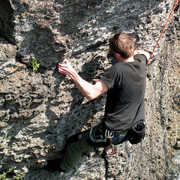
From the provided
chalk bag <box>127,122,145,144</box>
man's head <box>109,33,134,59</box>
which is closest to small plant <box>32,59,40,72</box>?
man's head <box>109,33,134,59</box>

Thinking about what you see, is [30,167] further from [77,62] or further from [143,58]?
[143,58]

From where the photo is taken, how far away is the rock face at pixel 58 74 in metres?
3.41

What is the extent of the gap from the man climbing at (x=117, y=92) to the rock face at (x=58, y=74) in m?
0.35

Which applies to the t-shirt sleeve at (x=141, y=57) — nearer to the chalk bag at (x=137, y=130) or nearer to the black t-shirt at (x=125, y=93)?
the black t-shirt at (x=125, y=93)

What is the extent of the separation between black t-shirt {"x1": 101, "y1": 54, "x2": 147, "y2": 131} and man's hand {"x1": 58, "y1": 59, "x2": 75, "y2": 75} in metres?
0.56

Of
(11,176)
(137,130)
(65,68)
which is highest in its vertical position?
(65,68)

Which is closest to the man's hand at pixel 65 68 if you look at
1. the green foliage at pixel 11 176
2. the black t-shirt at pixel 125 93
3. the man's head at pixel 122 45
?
the black t-shirt at pixel 125 93

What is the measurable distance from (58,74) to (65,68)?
27 cm

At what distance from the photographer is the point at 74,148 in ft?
14.9

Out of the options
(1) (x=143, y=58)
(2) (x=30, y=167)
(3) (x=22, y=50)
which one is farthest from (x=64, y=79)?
(2) (x=30, y=167)

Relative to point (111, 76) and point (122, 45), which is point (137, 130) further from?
point (122, 45)

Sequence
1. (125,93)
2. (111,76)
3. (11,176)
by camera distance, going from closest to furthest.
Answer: (111,76) → (125,93) → (11,176)

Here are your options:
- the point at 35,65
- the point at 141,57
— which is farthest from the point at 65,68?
the point at 141,57

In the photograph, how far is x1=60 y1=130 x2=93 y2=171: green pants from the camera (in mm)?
4441
